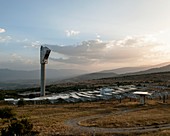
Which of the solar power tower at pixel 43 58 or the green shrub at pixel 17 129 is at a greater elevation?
the solar power tower at pixel 43 58

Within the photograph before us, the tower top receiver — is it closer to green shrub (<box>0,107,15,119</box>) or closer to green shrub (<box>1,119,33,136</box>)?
green shrub (<box>0,107,15,119</box>)

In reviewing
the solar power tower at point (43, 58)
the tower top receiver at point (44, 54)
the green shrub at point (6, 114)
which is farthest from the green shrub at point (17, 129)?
the tower top receiver at point (44, 54)

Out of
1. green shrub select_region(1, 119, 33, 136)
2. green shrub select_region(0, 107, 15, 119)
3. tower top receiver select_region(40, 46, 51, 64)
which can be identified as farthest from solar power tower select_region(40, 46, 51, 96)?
green shrub select_region(1, 119, 33, 136)

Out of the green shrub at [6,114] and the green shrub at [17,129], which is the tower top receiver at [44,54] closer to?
the green shrub at [6,114]

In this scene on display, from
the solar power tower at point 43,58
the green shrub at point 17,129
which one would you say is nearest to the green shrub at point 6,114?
the green shrub at point 17,129

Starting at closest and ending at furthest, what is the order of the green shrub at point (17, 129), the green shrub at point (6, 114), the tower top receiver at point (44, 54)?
the green shrub at point (17, 129)
the green shrub at point (6, 114)
the tower top receiver at point (44, 54)

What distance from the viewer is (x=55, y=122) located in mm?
44500

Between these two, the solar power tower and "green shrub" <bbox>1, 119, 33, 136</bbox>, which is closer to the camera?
"green shrub" <bbox>1, 119, 33, 136</bbox>

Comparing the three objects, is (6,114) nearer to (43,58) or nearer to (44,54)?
(43,58)

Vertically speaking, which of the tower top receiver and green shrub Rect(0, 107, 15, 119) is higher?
the tower top receiver

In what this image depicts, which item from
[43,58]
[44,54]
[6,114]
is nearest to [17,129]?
[6,114]

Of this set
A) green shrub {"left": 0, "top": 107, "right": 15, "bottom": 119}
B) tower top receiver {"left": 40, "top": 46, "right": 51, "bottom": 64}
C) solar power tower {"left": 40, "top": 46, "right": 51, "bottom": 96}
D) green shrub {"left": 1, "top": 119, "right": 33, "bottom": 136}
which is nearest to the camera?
green shrub {"left": 1, "top": 119, "right": 33, "bottom": 136}

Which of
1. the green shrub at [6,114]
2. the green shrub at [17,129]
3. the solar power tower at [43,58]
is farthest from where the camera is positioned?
the solar power tower at [43,58]

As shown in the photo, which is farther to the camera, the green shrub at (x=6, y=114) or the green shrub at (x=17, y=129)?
the green shrub at (x=6, y=114)
